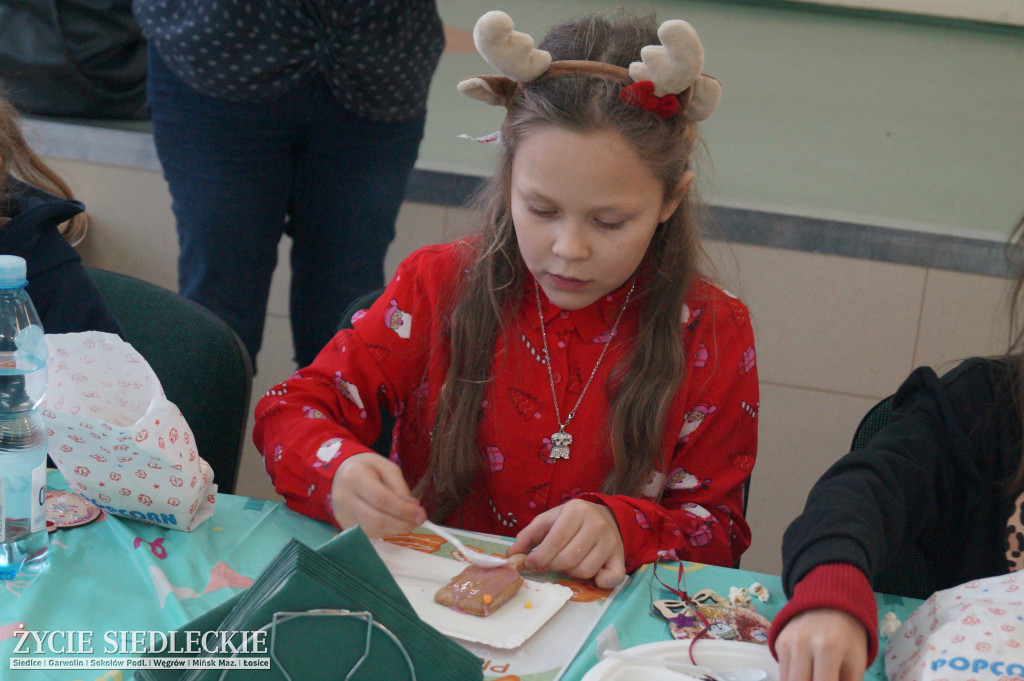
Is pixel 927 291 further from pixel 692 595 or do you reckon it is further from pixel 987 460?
pixel 692 595

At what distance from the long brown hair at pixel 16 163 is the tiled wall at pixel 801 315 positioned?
0.80 m

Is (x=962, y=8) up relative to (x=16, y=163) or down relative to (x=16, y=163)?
up

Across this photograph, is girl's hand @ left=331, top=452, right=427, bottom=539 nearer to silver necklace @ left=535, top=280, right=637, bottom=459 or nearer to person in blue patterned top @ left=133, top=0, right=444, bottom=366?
silver necklace @ left=535, top=280, right=637, bottom=459

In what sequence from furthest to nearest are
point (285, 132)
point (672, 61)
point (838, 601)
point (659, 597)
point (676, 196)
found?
point (285, 132) < point (676, 196) < point (672, 61) < point (659, 597) < point (838, 601)

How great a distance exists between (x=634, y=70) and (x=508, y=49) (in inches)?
5.6

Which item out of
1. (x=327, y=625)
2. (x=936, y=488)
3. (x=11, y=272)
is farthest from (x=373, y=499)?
(x=936, y=488)

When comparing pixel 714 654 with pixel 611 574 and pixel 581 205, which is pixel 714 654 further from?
pixel 581 205

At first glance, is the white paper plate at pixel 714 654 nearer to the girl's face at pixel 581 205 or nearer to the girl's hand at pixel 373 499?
the girl's hand at pixel 373 499

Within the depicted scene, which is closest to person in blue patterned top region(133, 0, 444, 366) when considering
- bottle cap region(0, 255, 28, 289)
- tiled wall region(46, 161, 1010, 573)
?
tiled wall region(46, 161, 1010, 573)

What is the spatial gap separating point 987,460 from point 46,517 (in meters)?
1.00

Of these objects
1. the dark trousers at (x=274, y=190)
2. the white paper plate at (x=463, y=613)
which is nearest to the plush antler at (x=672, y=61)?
the white paper plate at (x=463, y=613)

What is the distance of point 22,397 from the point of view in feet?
2.85

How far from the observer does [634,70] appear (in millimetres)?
1012

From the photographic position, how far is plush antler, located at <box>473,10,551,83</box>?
3.19 ft
